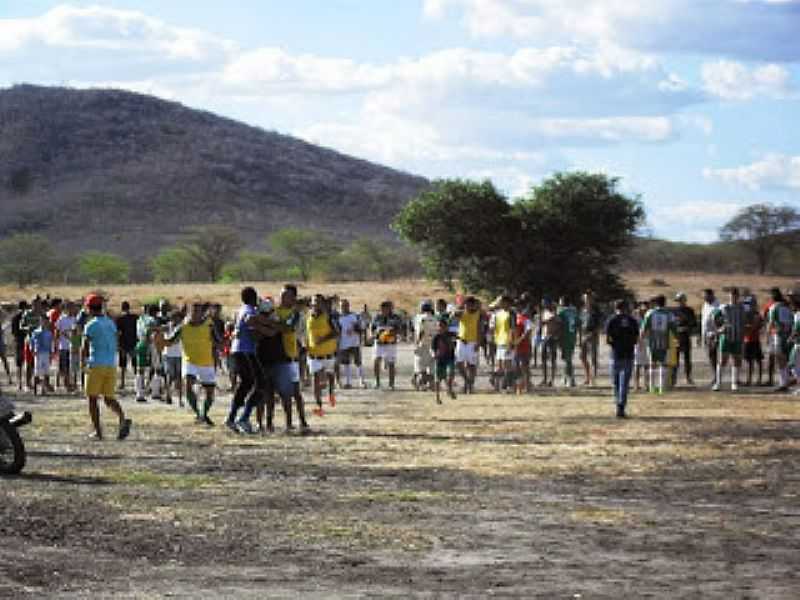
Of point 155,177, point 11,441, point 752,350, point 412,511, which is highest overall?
point 155,177

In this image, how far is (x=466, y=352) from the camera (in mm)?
32344

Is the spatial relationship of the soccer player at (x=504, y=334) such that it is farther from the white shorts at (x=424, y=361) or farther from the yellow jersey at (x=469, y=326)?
the white shorts at (x=424, y=361)

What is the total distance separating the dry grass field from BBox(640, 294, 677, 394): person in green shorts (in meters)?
5.52

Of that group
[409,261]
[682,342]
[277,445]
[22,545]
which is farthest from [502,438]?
[409,261]

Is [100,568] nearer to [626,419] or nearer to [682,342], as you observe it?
[626,419]

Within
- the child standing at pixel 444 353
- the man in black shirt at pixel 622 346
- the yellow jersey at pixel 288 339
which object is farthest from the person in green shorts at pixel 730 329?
the yellow jersey at pixel 288 339

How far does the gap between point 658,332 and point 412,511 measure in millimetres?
17075

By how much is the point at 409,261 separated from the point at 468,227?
61.7m

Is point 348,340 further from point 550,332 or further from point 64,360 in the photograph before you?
point 64,360

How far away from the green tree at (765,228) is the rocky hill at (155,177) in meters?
44.3

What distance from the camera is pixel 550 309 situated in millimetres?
35375

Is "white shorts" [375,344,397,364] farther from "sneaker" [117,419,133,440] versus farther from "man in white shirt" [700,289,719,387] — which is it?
"sneaker" [117,419,133,440]

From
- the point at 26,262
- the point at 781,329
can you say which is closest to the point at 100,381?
the point at 781,329

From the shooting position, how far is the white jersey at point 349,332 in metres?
34.8
